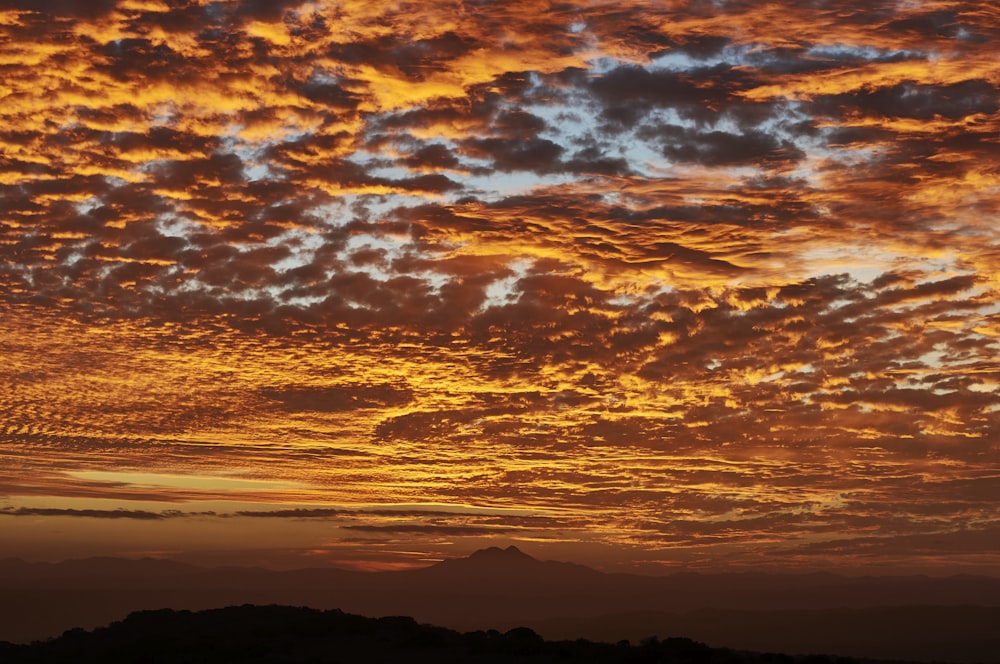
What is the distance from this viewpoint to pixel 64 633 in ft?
189

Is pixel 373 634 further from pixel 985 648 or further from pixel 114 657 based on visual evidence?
pixel 985 648

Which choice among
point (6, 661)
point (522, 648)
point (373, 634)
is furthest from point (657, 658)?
point (6, 661)

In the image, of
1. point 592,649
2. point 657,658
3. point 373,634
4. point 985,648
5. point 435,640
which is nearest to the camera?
point 657,658

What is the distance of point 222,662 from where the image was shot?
4116 cm

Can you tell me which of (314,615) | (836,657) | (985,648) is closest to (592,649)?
(836,657)

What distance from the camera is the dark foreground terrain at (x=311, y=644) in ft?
121

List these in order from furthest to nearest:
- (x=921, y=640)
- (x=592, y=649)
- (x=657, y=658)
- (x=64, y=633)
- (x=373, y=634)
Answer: (x=921, y=640) < (x=64, y=633) < (x=373, y=634) < (x=592, y=649) < (x=657, y=658)

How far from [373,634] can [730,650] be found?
58.0ft

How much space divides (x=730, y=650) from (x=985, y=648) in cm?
16835

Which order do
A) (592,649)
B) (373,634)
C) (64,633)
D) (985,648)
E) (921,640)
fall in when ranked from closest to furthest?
1. (592,649)
2. (373,634)
3. (64,633)
4. (985,648)
5. (921,640)

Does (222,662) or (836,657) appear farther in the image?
(222,662)

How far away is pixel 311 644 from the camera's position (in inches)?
1764

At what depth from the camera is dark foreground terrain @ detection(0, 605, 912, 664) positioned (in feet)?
121

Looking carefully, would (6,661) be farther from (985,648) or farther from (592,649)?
(985,648)
